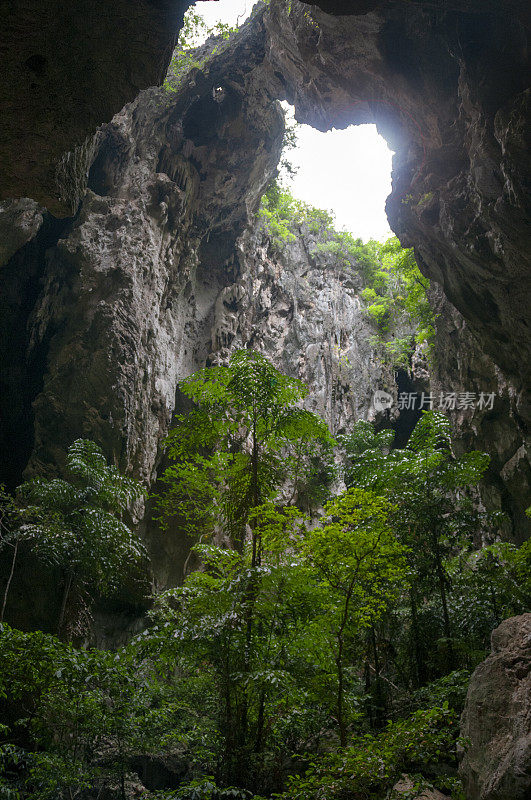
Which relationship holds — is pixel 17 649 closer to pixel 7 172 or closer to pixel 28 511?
pixel 28 511

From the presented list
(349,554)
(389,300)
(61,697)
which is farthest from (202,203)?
(61,697)

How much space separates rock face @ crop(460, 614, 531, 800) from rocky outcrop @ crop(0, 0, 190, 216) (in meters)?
6.38

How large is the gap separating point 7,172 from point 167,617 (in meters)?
5.14

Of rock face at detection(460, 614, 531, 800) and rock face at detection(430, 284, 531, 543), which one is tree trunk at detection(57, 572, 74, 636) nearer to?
rock face at detection(460, 614, 531, 800)

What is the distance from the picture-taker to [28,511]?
607cm

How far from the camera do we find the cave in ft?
16.5

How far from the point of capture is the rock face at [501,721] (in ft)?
9.81

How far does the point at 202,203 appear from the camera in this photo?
14172mm

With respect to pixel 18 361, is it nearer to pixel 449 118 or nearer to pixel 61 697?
pixel 61 697

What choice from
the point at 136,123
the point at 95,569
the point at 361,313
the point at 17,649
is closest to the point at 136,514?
the point at 95,569

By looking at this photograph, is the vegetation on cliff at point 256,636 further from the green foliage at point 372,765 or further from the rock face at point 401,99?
the rock face at point 401,99

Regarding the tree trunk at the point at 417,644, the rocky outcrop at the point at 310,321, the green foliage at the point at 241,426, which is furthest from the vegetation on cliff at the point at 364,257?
the green foliage at the point at 241,426

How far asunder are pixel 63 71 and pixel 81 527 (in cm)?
521

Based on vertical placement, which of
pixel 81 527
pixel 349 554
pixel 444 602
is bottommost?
pixel 444 602
